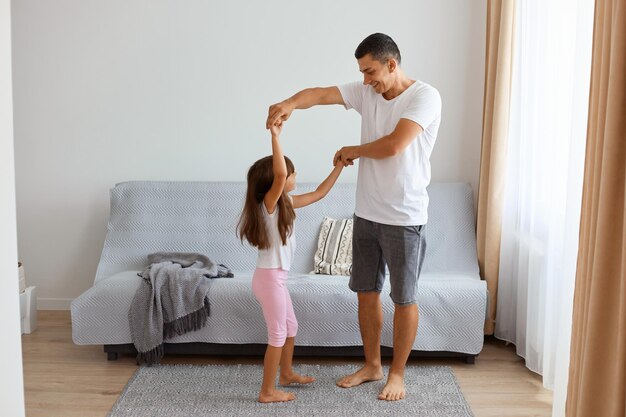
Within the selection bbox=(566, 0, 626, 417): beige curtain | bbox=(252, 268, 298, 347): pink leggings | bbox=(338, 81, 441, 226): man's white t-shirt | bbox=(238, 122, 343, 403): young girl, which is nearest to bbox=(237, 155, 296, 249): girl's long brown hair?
bbox=(238, 122, 343, 403): young girl

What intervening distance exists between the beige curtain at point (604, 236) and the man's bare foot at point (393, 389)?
3.41 ft

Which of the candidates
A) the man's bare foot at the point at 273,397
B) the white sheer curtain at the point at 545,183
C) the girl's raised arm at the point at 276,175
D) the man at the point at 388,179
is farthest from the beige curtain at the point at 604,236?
the man's bare foot at the point at 273,397

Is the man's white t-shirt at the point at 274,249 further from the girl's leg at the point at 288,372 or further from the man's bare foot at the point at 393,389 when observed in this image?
the man's bare foot at the point at 393,389

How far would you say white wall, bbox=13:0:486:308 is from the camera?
459cm

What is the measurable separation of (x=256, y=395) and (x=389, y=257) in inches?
32.6

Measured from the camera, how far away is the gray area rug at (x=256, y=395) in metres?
3.29

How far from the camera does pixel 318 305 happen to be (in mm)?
3775

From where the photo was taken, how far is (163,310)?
379 cm

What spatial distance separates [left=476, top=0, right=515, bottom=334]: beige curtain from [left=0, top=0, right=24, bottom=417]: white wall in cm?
252

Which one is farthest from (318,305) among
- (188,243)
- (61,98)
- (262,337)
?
(61,98)

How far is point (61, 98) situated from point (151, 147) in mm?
595

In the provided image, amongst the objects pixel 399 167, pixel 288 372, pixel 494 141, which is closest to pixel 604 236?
pixel 399 167

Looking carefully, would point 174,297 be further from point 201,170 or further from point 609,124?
point 609,124

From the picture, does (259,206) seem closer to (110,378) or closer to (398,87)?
(398,87)
